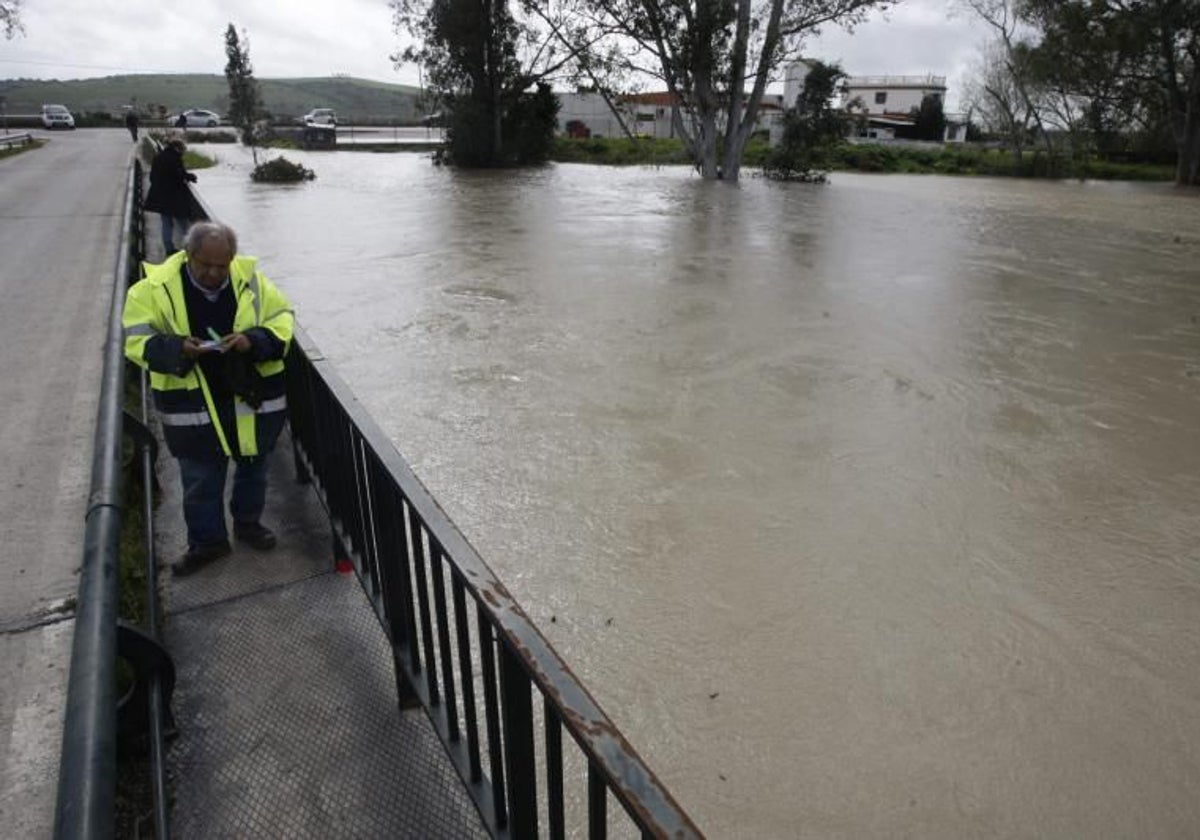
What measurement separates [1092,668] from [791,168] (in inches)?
1084

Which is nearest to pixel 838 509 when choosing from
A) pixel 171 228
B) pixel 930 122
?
pixel 171 228

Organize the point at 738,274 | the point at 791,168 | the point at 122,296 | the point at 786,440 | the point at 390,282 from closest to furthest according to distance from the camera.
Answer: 1. the point at 122,296
2. the point at 786,440
3. the point at 390,282
4. the point at 738,274
5. the point at 791,168

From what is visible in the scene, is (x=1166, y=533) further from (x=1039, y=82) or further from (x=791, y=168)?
(x=1039, y=82)

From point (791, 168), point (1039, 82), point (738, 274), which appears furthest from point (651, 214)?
point (1039, 82)

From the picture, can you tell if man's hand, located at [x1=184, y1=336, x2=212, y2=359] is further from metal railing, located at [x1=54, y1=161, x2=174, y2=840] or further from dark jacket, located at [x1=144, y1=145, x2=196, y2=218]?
dark jacket, located at [x1=144, y1=145, x2=196, y2=218]

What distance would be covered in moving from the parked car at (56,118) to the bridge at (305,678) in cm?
5397

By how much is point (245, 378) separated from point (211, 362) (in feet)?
0.46

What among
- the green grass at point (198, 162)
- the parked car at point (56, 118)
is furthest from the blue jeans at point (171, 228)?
the parked car at point (56, 118)

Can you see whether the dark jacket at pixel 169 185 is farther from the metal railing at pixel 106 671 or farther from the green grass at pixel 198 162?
the green grass at pixel 198 162

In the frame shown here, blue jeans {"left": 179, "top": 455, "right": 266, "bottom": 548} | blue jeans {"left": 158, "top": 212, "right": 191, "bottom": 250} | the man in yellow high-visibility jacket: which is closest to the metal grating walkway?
blue jeans {"left": 179, "top": 455, "right": 266, "bottom": 548}

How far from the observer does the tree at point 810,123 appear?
28.1 meters

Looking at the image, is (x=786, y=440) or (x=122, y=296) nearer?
(x=122, y=296)

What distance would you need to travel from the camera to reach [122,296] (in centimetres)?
437

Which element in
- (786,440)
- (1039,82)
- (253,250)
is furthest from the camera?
(1039,82)
